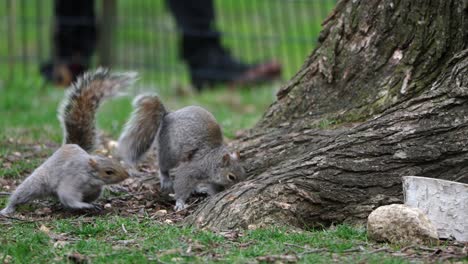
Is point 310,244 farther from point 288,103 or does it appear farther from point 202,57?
point 202,57

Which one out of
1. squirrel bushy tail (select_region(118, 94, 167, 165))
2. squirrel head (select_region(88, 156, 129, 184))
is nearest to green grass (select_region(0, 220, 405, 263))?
squirrel head (select_region(88, 156, 129, 184))

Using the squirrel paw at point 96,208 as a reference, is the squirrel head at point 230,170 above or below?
above

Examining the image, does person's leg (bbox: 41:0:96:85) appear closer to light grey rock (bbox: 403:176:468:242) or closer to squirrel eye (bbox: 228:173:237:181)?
squirrel eye (bbox: 228:173:237:181)

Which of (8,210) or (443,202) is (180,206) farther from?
(443,202)

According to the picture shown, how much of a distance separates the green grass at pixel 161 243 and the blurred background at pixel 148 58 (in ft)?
7.94

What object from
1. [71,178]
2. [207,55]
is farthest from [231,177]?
[207,55]

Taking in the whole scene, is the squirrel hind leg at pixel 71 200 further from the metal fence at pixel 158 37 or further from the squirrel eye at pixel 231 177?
the metal fence at pixel 158 37

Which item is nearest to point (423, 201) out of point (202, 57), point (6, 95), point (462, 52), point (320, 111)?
point (462, 52)

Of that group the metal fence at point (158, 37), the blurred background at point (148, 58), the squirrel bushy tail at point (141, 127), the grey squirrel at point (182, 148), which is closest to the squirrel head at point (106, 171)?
the grey squirrel at point (182, 148)

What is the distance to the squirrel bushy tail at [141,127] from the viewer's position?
19.7ft

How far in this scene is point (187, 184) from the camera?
18.4 ft

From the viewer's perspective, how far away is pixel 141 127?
19.9 feet

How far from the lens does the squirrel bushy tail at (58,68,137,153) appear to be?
5.80m

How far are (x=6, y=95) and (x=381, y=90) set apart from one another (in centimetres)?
542
